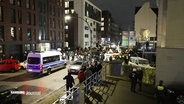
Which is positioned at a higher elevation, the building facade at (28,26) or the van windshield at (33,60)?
the building facade at (28,26)

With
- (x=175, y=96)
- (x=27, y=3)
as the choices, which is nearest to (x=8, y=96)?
(x=175, y=96)

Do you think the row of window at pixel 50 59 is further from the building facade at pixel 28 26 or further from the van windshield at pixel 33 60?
the building facade at pixel 28 26

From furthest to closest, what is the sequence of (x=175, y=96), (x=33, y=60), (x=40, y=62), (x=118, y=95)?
1. (x=33, y=60)
2. (x=40, y=62)
3. (x=118, y=95)
4. (x=175, y=96)

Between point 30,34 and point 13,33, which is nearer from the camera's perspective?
point 13,33

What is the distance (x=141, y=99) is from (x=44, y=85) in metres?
9.31

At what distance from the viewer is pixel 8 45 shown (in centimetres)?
3306

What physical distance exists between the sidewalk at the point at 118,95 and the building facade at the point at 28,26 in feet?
75.3

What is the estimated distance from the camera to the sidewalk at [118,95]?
1154cm

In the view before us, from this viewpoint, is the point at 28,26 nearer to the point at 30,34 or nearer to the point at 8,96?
the point at 30,34

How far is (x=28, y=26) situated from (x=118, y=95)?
31.2 metres

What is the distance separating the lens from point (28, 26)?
39.4 m

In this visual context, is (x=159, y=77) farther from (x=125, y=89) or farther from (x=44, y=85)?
(x=44, y=85)

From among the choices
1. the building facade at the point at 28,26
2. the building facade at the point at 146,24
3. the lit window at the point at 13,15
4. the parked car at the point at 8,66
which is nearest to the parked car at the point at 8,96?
the parked car at the point at 8,66

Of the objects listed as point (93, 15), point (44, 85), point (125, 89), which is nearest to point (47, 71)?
point (44, 85)
